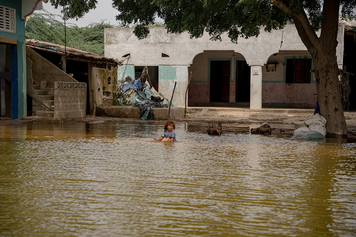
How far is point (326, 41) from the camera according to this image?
37.3ft

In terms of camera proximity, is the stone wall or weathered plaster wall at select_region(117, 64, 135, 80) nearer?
the stone wall

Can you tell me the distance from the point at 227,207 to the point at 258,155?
379 centimetres

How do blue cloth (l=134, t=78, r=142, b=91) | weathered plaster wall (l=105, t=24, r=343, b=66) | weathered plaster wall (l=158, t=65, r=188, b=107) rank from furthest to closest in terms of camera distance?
1. weathered plaster wall (l=158, t=65, r=188, b=107)
2. weathered plaster wall (l=105, t=24, r=343, b=66)
3. blue cloth (l=134, t=78, r=142, b=91)

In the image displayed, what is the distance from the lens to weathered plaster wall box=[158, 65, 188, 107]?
72.4ft

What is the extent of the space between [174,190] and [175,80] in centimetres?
1737

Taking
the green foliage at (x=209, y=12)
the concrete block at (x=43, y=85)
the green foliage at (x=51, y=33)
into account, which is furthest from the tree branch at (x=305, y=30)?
the green foliage at (x=51, y=33)

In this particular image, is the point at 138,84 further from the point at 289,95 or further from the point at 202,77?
the point at 289,95

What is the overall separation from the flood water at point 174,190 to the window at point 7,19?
6099 mm

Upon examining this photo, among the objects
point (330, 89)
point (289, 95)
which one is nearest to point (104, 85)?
point (289, 95)

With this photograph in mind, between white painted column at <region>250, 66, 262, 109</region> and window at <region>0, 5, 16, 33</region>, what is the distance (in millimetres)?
12201

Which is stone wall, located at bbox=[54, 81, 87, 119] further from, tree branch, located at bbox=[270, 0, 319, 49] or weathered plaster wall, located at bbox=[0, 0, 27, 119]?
tree branch, located at bbox=[270, 0, 319, 49]

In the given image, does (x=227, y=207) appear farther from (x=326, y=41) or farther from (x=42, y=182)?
(x=326, y=41)

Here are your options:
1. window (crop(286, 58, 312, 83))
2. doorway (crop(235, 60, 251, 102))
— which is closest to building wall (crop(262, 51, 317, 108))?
window (crop(286, 58, 312, 83))

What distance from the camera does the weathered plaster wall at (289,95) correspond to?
23.4 m
